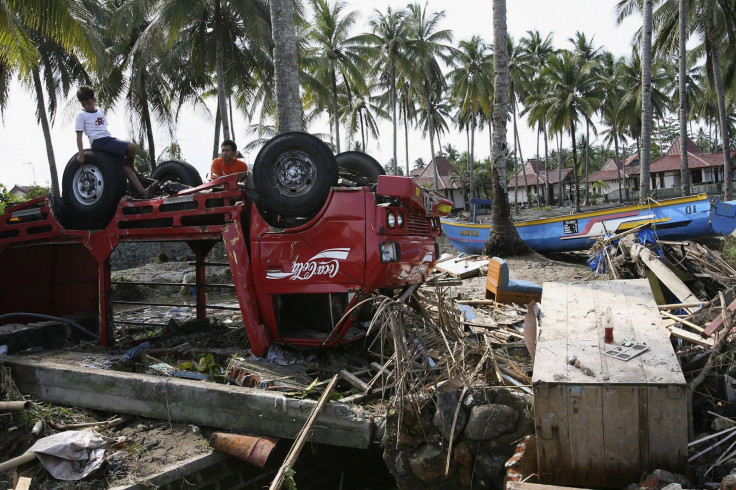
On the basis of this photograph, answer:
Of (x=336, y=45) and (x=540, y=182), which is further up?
(x=336, y=45)

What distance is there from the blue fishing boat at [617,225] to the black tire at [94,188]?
913 centimetres

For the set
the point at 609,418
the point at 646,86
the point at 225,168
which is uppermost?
the point at 646,86

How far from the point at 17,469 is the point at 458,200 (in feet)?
181

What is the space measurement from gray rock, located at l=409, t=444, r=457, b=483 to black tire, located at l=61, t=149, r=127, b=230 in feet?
15.0

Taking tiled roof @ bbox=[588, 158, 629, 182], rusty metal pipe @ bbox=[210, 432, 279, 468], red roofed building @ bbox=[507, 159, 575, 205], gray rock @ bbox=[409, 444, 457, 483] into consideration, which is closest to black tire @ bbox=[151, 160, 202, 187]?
rusty metal pipe @ bbox=[210, 432, 279, 468]

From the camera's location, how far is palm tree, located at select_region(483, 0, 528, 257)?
46.2 ft

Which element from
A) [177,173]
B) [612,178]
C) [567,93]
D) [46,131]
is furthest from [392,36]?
[612,178]

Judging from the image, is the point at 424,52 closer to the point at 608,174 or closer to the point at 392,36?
the point at 392,36

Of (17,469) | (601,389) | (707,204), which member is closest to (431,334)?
(601,389)

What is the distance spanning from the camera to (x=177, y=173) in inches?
293

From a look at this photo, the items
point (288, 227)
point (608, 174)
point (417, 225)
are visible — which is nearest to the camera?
point (288, 227)

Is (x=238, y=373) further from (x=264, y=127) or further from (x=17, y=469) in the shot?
(x=264, y=127)

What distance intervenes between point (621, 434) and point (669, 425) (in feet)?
0.90

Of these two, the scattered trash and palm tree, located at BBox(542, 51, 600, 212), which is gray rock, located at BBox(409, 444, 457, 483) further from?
palm tree, located at BBox(542, 51, 600, 212)
